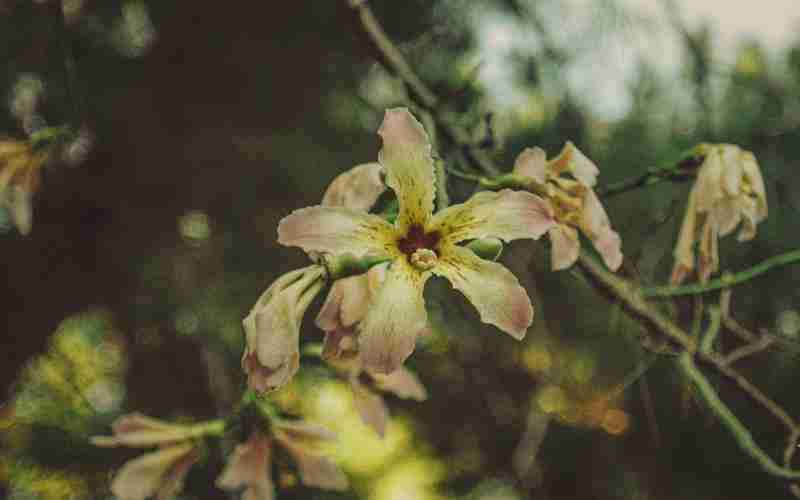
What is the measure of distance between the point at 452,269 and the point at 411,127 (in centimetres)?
8

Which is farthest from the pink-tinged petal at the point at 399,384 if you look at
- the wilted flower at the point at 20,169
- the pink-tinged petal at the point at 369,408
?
the wilted flower at the point at 20,169

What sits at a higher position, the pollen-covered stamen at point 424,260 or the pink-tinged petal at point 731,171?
the pollen-covered stamen at point 424,260

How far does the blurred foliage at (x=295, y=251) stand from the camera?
3.61ft

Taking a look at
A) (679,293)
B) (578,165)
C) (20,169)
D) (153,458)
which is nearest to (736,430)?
(679,293)

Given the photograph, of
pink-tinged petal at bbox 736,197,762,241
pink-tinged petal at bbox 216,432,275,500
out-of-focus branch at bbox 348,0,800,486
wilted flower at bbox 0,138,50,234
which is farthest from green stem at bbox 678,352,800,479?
wilted flower at bbox 0,138,50,234

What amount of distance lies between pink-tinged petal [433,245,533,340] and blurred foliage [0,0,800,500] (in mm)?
523

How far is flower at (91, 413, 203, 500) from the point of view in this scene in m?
0.68

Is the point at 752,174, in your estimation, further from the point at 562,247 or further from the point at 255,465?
the point at 255,465

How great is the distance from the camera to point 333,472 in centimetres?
69

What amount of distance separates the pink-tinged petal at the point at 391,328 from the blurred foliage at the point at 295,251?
0.55 meters

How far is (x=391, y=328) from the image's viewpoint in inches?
16.0

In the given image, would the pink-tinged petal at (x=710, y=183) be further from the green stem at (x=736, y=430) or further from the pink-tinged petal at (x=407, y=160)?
the pink-tinged petal at (x=407, y=160)

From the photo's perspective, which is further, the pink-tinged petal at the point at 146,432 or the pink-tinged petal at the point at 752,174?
the pink-tinged petal at the point at 146,432

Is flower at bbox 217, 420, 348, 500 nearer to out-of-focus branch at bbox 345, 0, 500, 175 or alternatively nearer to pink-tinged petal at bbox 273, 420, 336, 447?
pink-tinged petal at bbox 273, 420, 336, 447
